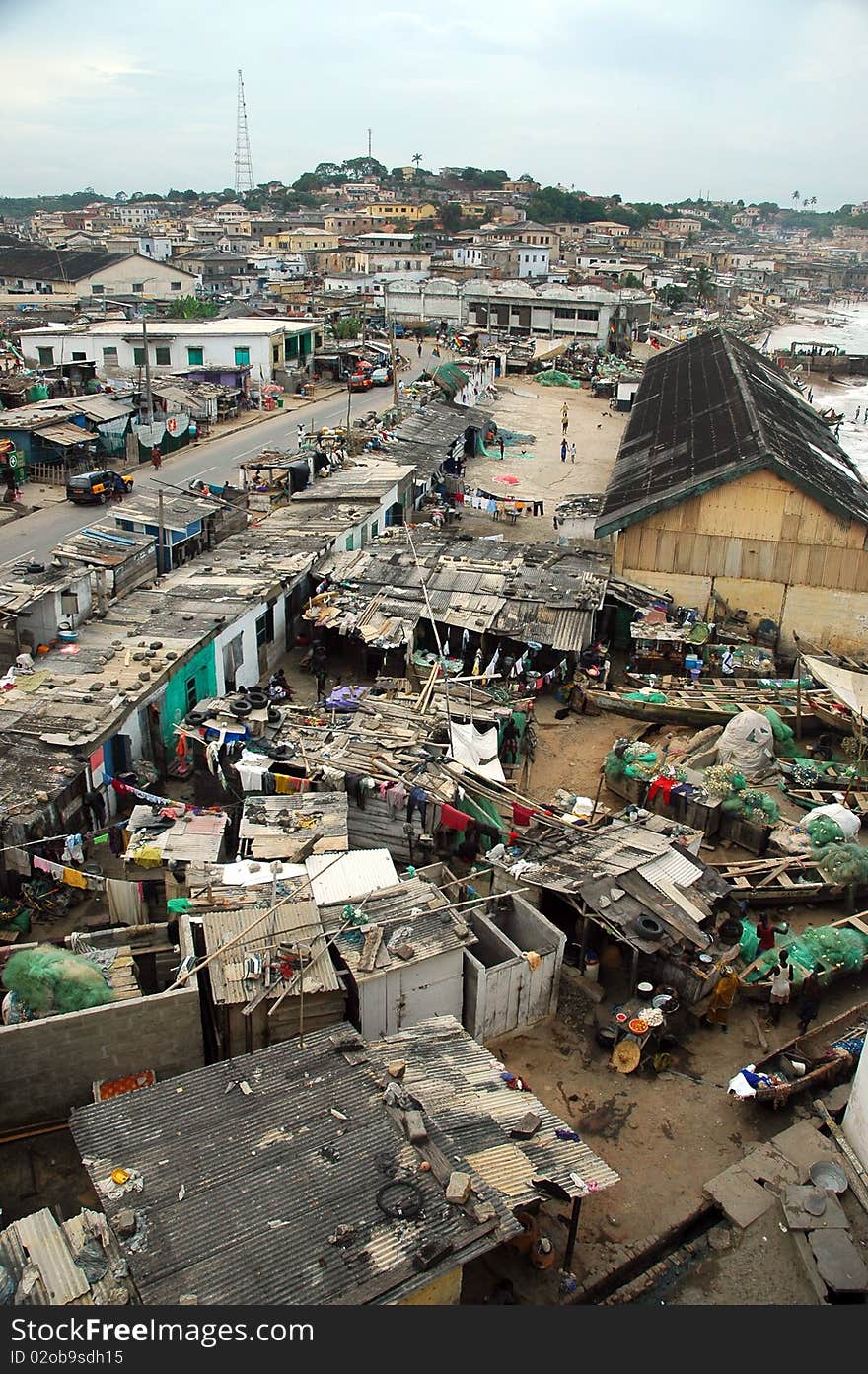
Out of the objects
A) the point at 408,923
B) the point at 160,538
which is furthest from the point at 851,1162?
the point at 160,538

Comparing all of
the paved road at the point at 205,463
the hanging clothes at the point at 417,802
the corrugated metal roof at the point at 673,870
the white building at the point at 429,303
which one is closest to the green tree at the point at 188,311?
the paved road at the point at 205,463

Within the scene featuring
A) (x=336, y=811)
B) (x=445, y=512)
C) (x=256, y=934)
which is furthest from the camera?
(x=445, y=512)

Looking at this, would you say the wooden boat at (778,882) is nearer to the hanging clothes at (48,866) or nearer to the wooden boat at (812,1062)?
the wooden boat at (812,1062)

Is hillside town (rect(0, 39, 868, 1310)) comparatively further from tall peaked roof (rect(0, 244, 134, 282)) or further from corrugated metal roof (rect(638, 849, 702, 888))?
tall peaked roof (rect(0, 244, 134, 282))

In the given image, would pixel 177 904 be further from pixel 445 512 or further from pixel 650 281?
pixel 650 281

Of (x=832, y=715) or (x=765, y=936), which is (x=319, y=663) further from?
(x=765, y=936)

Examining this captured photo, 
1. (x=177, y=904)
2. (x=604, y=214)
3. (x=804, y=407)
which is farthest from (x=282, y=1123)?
(x=604, y=214)

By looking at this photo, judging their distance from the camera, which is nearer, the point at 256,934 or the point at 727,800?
the point at 256,934

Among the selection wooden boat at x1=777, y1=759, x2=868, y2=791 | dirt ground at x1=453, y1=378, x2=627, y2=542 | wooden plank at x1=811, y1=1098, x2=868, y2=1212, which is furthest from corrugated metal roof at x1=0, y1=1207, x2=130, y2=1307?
dirt ground at x1=453, y1=378, x2=627, y2=542
